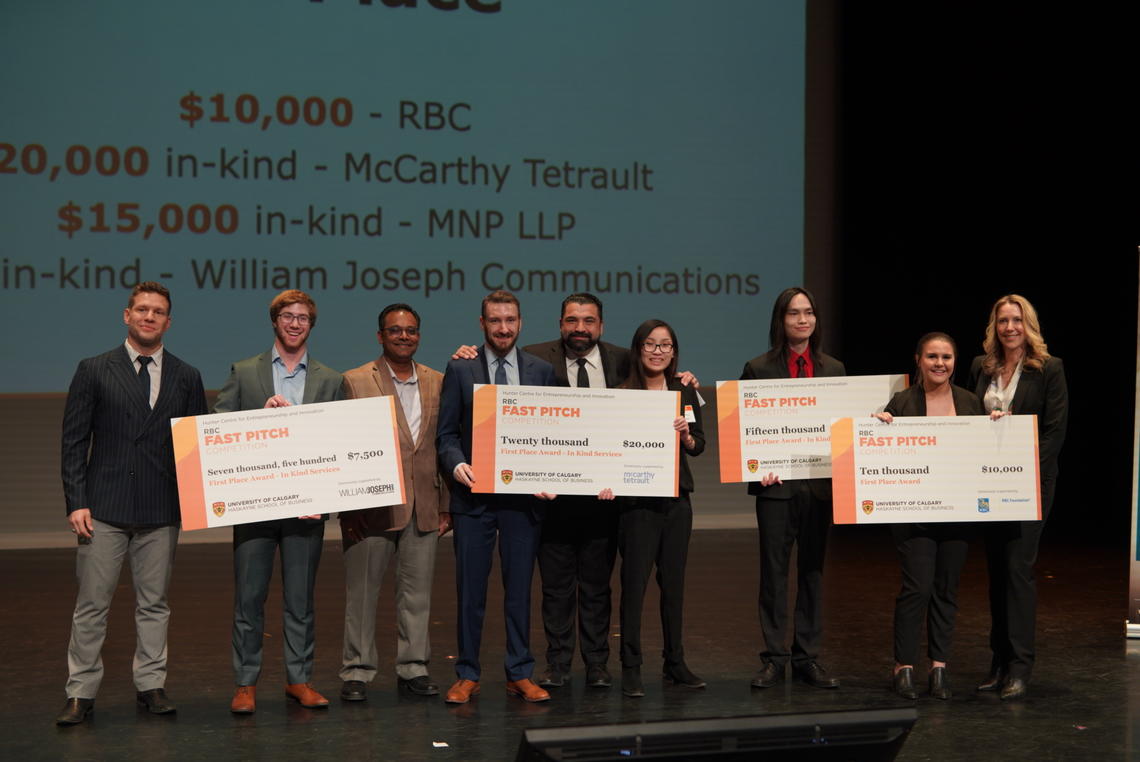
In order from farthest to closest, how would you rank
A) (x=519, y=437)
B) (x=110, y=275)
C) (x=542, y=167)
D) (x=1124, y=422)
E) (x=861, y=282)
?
(x=1124, y=422)
(x=861, y=282)
(x=542, y=167)
(x=110, y=275)
(x=519, y=437)

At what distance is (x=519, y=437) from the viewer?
12.6 feet

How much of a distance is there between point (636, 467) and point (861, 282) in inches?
176

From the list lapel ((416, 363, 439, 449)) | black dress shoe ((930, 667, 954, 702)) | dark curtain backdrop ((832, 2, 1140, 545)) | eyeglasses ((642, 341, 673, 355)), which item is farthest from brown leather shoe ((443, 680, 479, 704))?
dark curtain backdrop ((832, 2, 1140, 545))

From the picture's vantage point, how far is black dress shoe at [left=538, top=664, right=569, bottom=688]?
3992 mm

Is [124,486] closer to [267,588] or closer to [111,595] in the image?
[111,595]

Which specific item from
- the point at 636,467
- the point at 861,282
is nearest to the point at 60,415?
the point at 636,467

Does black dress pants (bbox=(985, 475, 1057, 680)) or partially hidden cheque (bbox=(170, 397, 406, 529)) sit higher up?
partially hidden cheque (bbox=(170, 397, 406, 529))

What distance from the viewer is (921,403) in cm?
401

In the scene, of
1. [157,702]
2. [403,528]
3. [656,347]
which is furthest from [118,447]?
[656,347]

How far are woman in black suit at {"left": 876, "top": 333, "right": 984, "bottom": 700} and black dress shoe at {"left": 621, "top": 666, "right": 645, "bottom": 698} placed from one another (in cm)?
90

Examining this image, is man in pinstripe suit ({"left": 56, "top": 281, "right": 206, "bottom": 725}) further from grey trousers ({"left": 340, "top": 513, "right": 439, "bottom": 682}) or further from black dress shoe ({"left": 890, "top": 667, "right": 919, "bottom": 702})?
black dress shoe ({"left": 890, "top": 667, "right": 919, "bottom": 702})

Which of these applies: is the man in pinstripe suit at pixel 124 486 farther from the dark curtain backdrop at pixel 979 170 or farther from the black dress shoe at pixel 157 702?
the dark curtain backdrop at pixel 979 170

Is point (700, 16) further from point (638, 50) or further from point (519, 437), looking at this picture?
point (519, 437)

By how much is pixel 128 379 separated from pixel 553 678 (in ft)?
5.82
